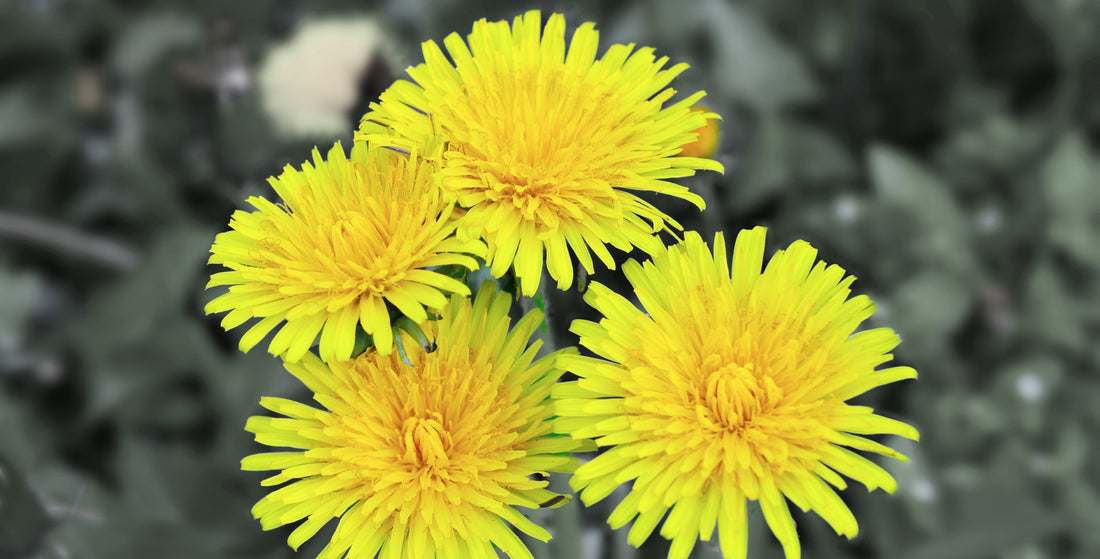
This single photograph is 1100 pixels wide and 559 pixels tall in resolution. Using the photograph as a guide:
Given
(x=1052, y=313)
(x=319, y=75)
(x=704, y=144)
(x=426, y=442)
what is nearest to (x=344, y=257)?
(x=426, y=442)

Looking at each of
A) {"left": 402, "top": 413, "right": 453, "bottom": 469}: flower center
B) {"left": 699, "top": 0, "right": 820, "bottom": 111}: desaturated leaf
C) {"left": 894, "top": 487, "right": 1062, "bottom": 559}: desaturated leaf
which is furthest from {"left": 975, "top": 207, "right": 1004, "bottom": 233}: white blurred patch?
{"left": 402, "top": 413, "right": 453, "bottom": 469}: flower center

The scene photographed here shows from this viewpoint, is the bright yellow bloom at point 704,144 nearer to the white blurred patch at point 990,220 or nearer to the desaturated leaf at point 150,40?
the white blurred patch at point 990,220

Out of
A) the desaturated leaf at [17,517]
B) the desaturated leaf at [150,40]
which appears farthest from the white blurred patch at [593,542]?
the desaturated leaf at [150,40]

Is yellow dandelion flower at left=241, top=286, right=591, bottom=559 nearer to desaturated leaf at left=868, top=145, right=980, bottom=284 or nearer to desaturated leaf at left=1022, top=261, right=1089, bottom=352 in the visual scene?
desaturated leaf at left=868, top=145, right=980, bottom=284

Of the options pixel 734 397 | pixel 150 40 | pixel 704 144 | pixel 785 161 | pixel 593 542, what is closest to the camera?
pixel 734 397

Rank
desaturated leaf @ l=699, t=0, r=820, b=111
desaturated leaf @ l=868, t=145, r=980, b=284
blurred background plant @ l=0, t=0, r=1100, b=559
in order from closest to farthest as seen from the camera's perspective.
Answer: blurred background plant @ l=0, t=0, r=1100, b=559
desaturated leaf @ l=868, t=145, r=980, b=284
desaturated leaf @ l=699, t=0, r=820, b=111

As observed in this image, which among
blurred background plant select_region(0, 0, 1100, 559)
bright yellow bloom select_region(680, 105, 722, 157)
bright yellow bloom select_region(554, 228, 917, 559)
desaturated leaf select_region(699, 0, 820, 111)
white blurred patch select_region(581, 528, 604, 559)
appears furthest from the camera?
desaturated leaf select_region(699, 0, 820, 111)

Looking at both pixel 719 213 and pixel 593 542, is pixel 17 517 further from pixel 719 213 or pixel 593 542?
pixel 719 213
